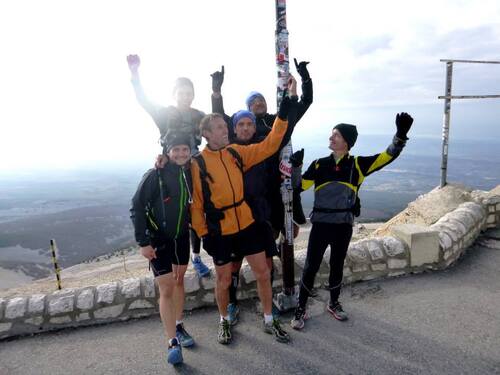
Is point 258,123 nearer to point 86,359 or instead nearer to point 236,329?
Answer: point 236,329

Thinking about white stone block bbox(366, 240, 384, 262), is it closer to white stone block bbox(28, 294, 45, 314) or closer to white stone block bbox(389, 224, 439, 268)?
white stone block bbox(389, 224, 439, 268)

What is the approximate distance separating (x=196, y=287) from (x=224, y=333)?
3.08 feet

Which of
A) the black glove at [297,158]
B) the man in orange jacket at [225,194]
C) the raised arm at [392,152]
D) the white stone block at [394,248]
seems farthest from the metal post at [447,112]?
the man in orange jacket at [225,194]

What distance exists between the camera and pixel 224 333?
161 inches

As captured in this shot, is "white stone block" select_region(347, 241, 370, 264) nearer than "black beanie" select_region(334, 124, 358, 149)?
No

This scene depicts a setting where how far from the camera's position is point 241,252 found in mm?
3928

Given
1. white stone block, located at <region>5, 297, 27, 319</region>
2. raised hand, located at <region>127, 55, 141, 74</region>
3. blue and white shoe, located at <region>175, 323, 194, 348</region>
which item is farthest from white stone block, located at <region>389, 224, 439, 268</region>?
white stone block, located at <region>5, 297, 27, 319</region>

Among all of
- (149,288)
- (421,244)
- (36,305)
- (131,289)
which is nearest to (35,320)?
(36,305)

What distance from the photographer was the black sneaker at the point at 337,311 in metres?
4.43

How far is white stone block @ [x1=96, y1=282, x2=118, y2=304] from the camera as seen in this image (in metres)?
4.63

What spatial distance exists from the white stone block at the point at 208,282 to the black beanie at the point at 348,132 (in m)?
2.69

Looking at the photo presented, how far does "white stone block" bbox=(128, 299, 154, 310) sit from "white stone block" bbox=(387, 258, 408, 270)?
3840 millimetres

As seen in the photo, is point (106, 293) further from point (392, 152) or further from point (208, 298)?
point (392, 152)

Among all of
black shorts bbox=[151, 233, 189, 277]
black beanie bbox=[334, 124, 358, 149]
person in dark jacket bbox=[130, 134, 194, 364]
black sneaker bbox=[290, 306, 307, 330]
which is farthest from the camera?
black sneaker bbox=[290, 306, 307, 330]
